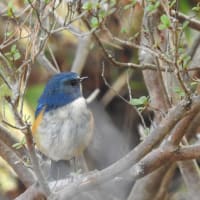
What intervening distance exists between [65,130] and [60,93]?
24 centimetres

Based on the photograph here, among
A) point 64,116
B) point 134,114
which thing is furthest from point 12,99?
point 134,114

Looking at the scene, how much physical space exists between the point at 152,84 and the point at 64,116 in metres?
0.63

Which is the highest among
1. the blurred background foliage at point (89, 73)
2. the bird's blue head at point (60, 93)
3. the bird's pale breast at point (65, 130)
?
the bird's blue head at point (60, 93)

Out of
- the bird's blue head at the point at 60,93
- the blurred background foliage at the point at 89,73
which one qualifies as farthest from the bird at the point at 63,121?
the blurred background foliage at the point at 89,73

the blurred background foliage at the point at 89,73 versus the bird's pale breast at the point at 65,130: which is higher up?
the bird's pale breast at the point at 65,130

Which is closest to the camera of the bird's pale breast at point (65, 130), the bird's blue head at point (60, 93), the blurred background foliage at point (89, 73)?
the bird's pale breast at point (65, 130)

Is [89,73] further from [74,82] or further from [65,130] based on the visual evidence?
[65,130]

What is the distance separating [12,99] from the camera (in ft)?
7.39

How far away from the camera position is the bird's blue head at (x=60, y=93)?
3.57 meters

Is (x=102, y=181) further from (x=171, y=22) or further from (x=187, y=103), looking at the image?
(x=171, y=22)

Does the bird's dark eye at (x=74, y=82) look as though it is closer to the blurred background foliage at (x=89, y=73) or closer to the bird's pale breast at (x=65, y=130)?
the bird's pale breast at (x=65, y=130)

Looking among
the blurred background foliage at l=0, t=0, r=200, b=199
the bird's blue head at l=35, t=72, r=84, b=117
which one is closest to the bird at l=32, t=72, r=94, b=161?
the bird's blue head at l=35, t=72, r=84, b=117

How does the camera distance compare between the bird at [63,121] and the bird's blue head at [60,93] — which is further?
the bird's blue head at [60,93]

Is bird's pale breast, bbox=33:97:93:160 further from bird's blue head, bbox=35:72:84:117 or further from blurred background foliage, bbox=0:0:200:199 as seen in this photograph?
blurred background foliage, bbox=0:0:200:199
